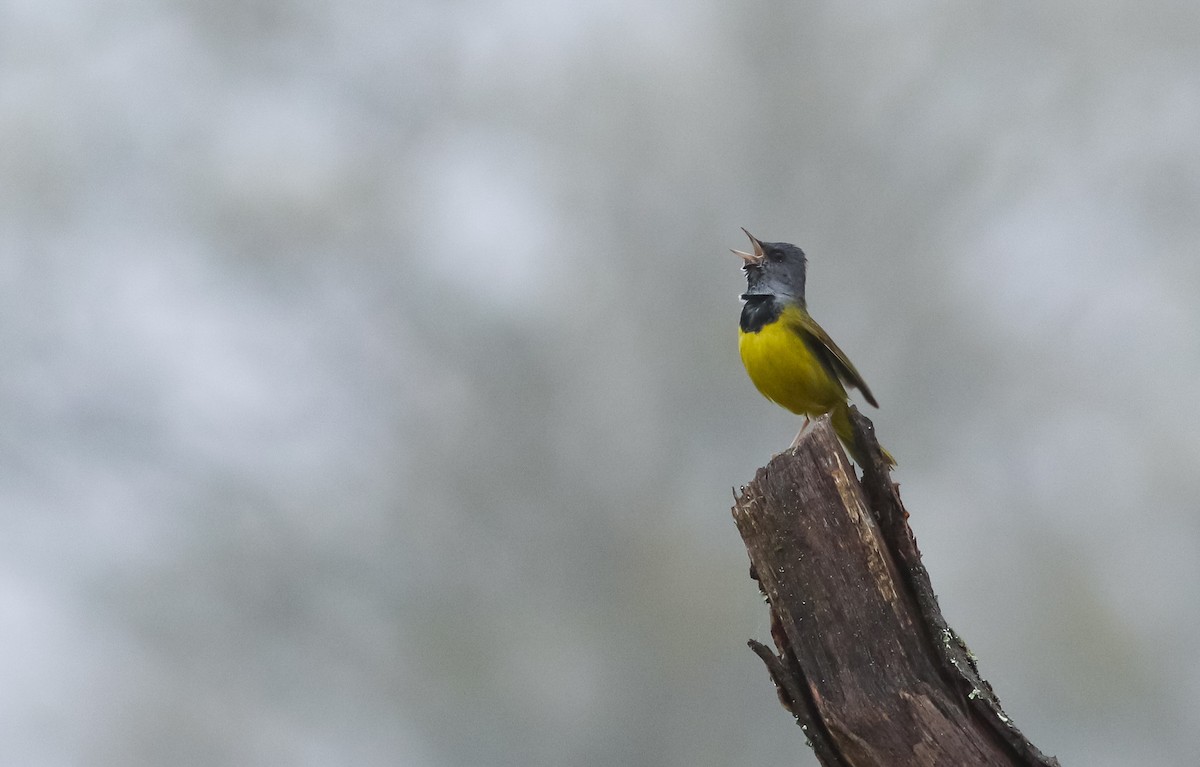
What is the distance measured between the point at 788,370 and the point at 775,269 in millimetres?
1400

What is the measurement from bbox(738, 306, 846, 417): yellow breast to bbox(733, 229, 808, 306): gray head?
2.86 feet

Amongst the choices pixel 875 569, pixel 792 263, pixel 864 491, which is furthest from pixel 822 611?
pixel 792 263

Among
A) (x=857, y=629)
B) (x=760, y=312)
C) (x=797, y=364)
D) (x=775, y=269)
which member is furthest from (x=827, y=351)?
(x=857, y=629)

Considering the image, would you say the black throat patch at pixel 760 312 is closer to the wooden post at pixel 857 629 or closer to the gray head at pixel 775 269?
the gray head at pixel 775 269

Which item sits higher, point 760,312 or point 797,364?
point 760,312

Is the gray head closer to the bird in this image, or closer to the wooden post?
the bird

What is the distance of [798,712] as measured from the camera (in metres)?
4.21

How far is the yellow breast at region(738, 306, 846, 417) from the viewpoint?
713cm

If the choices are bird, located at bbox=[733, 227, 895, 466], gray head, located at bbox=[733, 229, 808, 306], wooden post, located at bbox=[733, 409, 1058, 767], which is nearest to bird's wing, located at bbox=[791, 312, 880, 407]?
bird, located at bbox=[733, 227, 895, 466]

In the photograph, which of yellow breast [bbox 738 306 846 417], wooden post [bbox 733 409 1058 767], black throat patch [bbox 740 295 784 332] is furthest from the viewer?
black throat patch [bbox 740 295 784 332]

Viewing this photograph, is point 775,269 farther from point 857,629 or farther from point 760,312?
point 857,629

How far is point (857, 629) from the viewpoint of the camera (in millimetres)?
4242

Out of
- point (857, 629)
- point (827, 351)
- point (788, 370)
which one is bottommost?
point (857, 629)

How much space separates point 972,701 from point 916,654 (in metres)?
0.26
